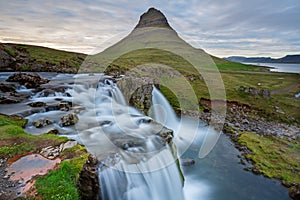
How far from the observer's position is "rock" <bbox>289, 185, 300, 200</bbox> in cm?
1297

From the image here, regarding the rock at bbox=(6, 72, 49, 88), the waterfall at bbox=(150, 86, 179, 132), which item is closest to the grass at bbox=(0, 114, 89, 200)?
the rock at bbox=(6, 72, 49, 88)

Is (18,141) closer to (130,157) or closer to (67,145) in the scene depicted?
(67,145)

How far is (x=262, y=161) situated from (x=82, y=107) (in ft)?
55.3

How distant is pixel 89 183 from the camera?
836 cm

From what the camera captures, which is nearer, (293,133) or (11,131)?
(11,131)

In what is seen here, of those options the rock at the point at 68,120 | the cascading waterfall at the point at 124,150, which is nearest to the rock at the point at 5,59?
the cascading waterfall at the point at 124,150

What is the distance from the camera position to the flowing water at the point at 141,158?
389 inches

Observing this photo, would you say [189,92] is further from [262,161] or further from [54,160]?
[54,160]

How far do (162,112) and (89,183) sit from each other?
64.0 feet

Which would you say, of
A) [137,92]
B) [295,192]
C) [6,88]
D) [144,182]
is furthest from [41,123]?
[295,192]

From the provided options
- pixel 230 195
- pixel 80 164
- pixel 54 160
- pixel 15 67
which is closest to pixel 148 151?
pixel 80 164

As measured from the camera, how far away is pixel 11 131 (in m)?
11.2

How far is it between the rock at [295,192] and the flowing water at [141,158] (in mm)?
396

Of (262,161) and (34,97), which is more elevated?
(34,97)
